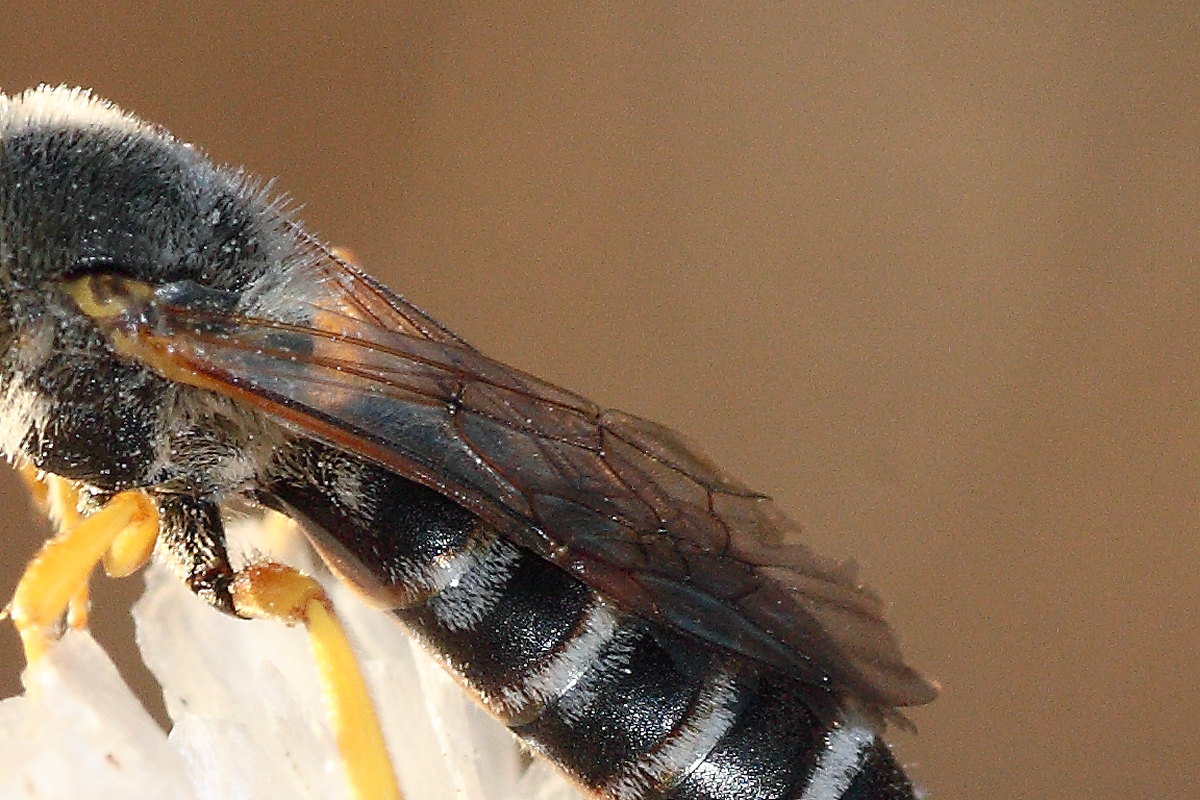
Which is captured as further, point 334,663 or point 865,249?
point 865,249

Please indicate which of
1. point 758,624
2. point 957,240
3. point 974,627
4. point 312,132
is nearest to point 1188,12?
point 957,240

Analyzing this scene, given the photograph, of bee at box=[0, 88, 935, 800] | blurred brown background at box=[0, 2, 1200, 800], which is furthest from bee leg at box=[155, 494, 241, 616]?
blurred brown background at box=[0, 2, 1200, 800]

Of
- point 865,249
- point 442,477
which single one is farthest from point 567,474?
point 865,249

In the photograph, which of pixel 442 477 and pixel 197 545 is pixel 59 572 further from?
pixel 442 477

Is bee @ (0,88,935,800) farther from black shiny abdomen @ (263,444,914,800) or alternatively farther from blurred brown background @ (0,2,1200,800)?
blurred brown background @ (0,2,1200,800)

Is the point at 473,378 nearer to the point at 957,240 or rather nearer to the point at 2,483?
the point at 2,483

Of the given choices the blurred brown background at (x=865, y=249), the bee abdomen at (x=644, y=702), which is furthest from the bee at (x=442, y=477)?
the blurred brown background at (x=865, y=249)
